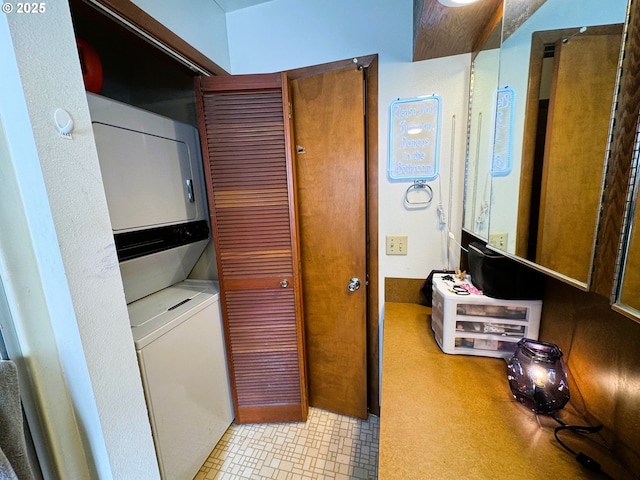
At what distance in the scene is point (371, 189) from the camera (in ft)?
4.87

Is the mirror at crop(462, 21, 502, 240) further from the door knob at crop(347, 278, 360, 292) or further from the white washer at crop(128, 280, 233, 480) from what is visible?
the white washer at crop(128, 280, 233, 480)

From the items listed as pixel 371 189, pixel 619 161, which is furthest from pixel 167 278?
pixel 619 161

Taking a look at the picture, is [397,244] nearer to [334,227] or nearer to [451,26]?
[334,227]

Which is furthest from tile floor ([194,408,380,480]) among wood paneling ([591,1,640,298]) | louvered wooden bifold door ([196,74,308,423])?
wood paneling ([591,1,640,298])

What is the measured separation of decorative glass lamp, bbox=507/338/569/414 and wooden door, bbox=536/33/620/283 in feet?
1.02

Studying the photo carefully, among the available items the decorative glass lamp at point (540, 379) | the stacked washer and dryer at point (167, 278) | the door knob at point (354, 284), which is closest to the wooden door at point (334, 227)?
the door knob at point (354, 284)

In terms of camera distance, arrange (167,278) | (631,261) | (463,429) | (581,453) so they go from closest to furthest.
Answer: (631,261) → (581,453) → (463,429) → (167,278)

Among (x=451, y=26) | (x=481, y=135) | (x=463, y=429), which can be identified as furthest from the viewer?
(x=481, y=135)

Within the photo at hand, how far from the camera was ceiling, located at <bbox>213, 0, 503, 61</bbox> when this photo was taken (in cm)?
96

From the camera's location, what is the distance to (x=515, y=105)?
0.94 metres

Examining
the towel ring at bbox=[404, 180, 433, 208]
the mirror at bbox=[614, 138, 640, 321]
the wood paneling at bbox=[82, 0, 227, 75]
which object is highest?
the wood paneling at bbox=[82, 0, 227, 75]

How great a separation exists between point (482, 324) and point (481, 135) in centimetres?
91

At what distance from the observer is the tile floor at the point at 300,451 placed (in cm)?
141

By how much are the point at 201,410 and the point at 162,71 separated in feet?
7.40
